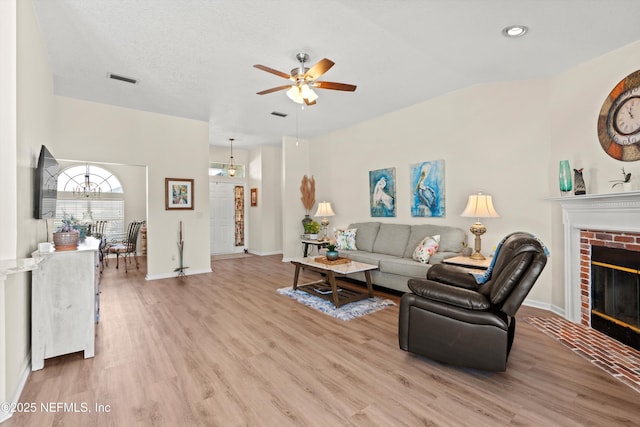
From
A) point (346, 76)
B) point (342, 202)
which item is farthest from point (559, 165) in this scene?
point (342, 202)

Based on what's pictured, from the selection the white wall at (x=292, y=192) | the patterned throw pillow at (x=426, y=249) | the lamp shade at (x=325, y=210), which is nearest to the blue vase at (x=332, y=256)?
the patterned throw pillow at (x=426, y=249)

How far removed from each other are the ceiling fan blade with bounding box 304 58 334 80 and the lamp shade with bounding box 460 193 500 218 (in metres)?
2.49

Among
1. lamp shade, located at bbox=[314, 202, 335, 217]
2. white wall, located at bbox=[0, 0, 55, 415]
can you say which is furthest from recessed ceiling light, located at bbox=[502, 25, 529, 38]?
lamp shade, located at bbox=[314, 202, 335, 217]

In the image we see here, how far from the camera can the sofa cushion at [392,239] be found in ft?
16.1

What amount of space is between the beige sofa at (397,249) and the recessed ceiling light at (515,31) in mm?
2466

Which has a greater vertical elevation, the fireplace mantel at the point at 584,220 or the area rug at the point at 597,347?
the fireplace mantel at the point at 584,220

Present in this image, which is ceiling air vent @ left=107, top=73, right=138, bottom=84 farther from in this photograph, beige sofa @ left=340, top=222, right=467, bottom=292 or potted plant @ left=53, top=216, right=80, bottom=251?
beige sofa @ left=340, top=222, right=467, bottom=292

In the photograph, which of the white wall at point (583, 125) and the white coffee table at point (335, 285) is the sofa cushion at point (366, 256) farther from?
the white wall at point (583, 125)

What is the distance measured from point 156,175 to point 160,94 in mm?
1560

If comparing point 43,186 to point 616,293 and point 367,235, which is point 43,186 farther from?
point 616,293

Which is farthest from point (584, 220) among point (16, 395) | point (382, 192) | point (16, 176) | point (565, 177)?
point (16, 395)

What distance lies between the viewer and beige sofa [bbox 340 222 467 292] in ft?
13.6

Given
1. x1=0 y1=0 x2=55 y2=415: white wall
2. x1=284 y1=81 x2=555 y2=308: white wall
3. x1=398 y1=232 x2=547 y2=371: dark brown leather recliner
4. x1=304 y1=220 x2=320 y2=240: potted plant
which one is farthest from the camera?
x1=304 y1=220 x2=320 y2=240: potted plant

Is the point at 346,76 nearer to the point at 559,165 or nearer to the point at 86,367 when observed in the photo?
the point at 559,165
